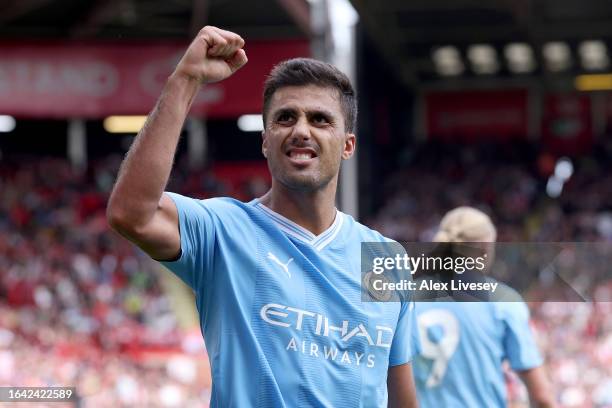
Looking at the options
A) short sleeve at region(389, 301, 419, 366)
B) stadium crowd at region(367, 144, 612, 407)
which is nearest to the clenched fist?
short sleeve at region(389, 301, 419, 366)

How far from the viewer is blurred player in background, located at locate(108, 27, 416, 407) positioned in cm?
230

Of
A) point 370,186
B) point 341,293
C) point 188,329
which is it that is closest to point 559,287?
point 341,293

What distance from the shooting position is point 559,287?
4.41 metres

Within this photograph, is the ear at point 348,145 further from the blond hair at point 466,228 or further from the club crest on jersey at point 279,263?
the blond hair at point 466,228

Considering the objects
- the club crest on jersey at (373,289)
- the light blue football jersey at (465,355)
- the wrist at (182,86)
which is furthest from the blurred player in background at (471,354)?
the wrist at (182,86)

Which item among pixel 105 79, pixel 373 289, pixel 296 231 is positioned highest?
pixel 105 79

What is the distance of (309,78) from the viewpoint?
2605 mm

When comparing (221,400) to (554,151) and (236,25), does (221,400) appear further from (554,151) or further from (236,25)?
(554,151)

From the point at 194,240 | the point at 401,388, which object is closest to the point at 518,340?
the point at 401,388

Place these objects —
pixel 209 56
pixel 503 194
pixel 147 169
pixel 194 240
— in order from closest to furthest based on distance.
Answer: pixel 147 169 < pixel 209 56 < pixel 194 240 < pixel 503 194

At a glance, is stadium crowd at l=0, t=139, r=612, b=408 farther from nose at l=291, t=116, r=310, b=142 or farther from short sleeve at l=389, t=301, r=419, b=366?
nose at l=291, t=116, r=310, b=142

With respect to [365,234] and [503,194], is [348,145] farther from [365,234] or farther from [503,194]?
[503,194]

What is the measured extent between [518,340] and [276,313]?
2.36m

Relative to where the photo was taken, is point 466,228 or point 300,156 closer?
point 300,156
